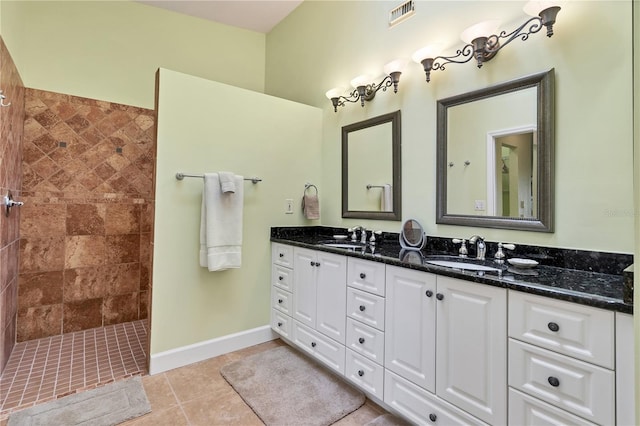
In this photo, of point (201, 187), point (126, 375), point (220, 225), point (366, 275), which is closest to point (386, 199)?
point (366, 275)

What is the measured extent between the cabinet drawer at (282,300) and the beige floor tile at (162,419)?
953mm

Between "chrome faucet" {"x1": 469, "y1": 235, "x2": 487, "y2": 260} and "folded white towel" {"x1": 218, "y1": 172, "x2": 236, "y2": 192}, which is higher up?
"folded white towel" {"x1": 218, "y1": 172, "x2": 236, "y2": 192}

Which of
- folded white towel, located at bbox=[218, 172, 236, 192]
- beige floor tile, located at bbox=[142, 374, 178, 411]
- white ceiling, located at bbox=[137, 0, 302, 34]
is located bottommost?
beige floor tile, located at bbox=[142, 374, 178, 411]

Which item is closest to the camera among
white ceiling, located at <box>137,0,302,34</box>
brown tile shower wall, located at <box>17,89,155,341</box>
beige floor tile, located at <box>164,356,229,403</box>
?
beige floor tile, located at <box>164,356,229,403</box>

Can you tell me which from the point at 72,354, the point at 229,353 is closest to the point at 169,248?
the point at 229,353

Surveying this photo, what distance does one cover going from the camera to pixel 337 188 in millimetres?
2738

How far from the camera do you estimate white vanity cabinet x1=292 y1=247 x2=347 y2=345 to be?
194 centimetres

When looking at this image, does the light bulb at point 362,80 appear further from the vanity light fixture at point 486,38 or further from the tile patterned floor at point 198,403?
the tile patterned floor at point 198,403

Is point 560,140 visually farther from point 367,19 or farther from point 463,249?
point 367,19

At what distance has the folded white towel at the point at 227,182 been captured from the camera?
2205 mm

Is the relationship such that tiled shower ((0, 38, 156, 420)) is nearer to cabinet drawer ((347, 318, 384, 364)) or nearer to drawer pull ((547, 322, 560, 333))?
cabinet drawer ((347, 318, 384, 364))

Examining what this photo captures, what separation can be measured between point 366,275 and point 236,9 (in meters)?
3.07

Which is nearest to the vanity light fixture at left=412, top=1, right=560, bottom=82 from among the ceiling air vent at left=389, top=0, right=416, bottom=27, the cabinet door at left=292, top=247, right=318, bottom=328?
the ceiling air vent at left=389, top=0, right=416, bottom=27

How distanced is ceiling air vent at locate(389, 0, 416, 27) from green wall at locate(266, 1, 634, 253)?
0.14 feet
